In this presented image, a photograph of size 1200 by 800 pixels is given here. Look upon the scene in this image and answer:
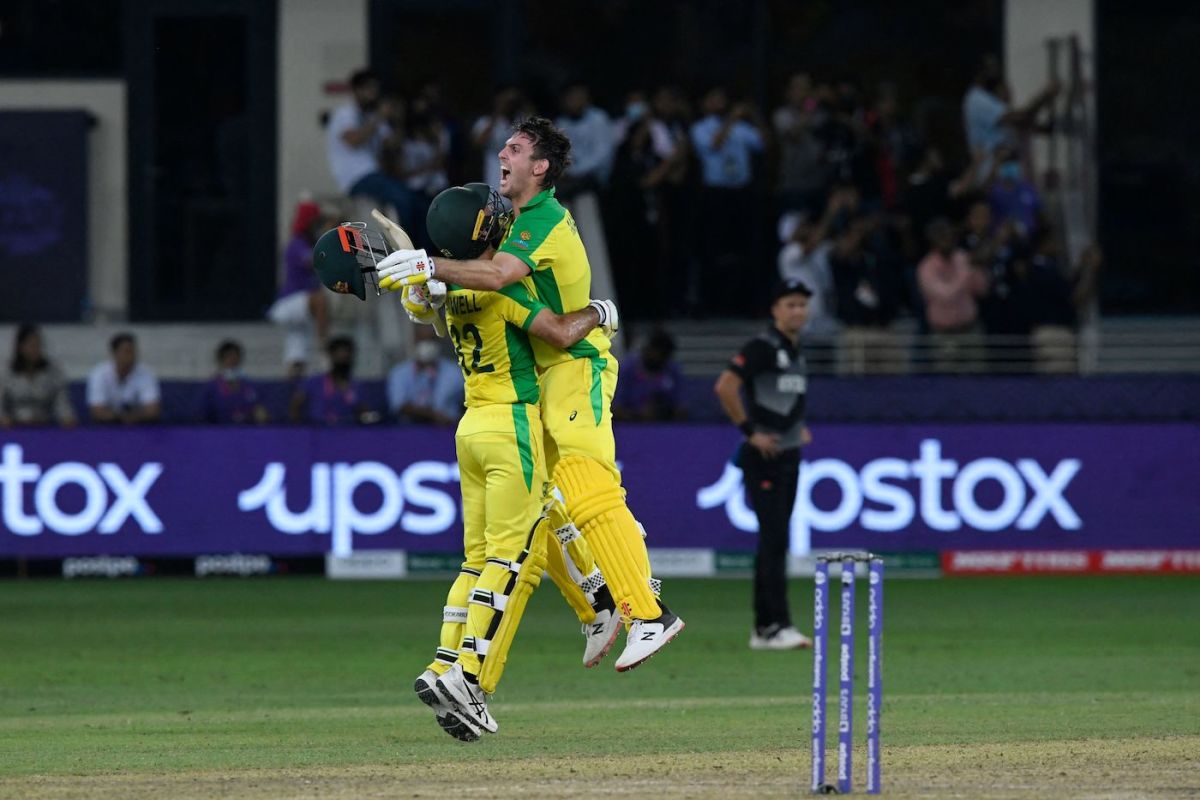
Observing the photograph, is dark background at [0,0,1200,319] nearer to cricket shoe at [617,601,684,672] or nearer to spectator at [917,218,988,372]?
spectator at [917,218,988,372]

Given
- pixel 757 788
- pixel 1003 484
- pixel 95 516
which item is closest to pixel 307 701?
pixel 757 788

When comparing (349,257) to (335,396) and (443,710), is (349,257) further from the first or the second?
(335,396)

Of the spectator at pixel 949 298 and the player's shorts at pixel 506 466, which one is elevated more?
the spectator at pixel 949 298

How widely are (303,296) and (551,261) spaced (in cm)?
1120

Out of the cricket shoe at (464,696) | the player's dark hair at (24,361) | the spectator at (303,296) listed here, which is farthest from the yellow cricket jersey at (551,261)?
the spectator at (303,296)

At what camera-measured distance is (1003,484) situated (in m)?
18.2

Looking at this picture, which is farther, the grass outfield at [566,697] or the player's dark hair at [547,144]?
the player's dark hair at [547,144]

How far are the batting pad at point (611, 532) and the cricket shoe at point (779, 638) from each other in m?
4.53

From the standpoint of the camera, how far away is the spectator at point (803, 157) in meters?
21.0

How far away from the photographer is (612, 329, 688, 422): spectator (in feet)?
61.7

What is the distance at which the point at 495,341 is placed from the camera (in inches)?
363

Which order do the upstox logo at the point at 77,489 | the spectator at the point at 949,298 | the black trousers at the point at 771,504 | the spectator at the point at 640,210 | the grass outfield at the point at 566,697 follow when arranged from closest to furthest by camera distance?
the grass outfield at the point at 566,697 < the black trousers at the point at 771,504 < the upstox logo at the point at 77,489 < the spectator at the point at 949,298 < the spectator at the point at 640,210

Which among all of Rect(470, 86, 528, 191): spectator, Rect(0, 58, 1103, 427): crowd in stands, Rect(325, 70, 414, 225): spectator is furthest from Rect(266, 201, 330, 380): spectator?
Rect(470, 86, 528, 191): spectator

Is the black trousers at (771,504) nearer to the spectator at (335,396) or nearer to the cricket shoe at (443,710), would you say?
the cricket shoe at (443,710)
